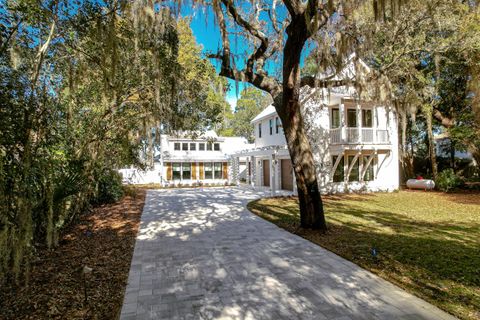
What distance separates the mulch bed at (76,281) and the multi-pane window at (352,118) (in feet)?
39.2

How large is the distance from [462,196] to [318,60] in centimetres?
1111

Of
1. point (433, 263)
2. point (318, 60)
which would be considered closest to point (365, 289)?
point (433, 263)

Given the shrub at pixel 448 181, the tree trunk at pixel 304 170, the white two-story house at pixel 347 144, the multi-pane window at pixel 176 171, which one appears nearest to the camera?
the tree trunk at pixel 304 170

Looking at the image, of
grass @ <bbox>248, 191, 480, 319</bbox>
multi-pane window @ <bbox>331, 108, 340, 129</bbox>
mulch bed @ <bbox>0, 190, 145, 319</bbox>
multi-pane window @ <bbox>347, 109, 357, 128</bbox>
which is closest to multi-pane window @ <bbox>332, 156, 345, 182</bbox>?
multi-pane window @ <bbox>331, 108, 340, 129</bbox>

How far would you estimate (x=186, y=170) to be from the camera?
22.5 m

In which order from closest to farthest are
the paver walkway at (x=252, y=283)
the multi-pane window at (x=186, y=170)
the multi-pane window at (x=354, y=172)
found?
the paver walkway at (x=252, y=283) → the multi-pane window at (x=354, y=172) → the multi-pane window at (x=186, y=170)

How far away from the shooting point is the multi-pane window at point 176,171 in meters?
22.2

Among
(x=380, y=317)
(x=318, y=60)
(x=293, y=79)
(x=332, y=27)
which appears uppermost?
(x=332, y=27)

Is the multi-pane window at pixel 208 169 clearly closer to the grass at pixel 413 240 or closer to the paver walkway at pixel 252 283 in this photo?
the grass at pixel 413 240

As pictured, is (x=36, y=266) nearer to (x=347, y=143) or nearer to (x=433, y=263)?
(x=433, y=263)

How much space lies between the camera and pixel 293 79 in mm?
6234

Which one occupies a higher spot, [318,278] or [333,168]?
[333,168]

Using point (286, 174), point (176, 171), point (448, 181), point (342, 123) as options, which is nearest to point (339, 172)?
point (342, 123)

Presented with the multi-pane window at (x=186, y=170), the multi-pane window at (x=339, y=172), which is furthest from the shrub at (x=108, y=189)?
the multi-pane window at (x=339, y=172)
